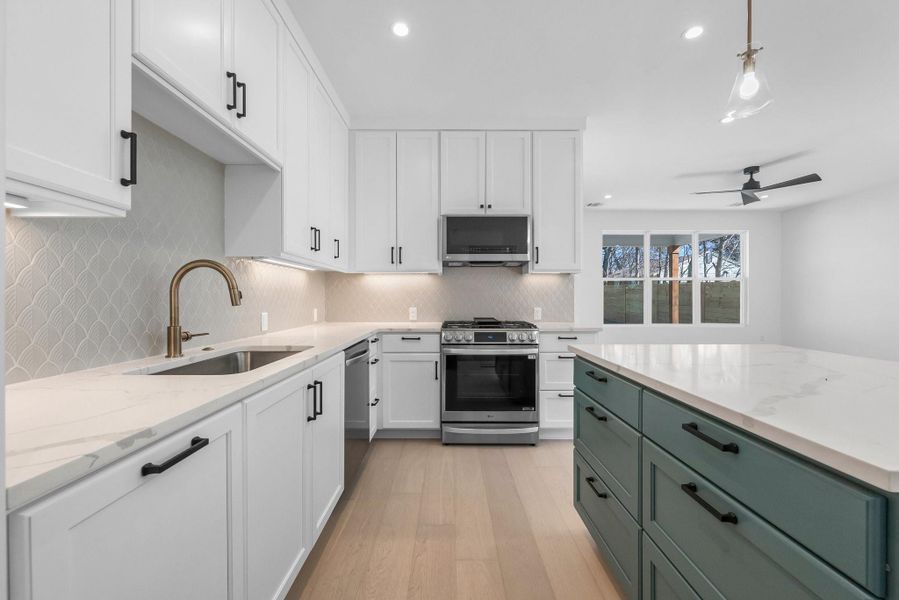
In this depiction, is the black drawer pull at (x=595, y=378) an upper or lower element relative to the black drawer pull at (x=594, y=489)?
upper

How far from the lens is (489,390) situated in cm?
316

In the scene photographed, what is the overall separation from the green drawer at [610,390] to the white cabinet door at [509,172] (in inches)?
72.4

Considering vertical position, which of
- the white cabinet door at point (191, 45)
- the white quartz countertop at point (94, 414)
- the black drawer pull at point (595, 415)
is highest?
the white cabinet door at point (191, 45)

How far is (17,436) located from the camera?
2.32 ft

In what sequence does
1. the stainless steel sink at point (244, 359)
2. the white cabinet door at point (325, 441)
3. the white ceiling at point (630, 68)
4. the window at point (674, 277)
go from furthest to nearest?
the window at point (674, 277)
the white ceiling at point (630, 68)
the stainless steel sink at point (244, 359)
the white cabinet door at point (325, 441)

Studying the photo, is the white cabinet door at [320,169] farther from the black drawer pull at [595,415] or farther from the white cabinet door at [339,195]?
the black drawer pull at [595,415]

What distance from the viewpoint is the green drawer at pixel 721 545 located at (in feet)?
2.39

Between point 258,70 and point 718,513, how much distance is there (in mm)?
2270

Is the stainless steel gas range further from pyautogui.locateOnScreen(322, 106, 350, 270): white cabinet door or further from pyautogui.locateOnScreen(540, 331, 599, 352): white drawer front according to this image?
pyautogui.locateOnScreen(322, 106, 350, 270): white cabinet door

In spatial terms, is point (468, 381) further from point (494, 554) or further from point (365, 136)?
point (365, 136)

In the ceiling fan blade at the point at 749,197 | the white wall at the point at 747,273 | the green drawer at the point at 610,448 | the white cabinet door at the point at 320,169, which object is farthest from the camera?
the white wall at the point at 747,273

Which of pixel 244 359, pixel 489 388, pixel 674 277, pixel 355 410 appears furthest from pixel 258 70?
pixel 674 277

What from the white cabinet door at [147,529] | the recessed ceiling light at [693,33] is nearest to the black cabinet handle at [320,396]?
the white cabinet door at [147,529]

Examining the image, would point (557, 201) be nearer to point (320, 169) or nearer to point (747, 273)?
point (320, 169)
